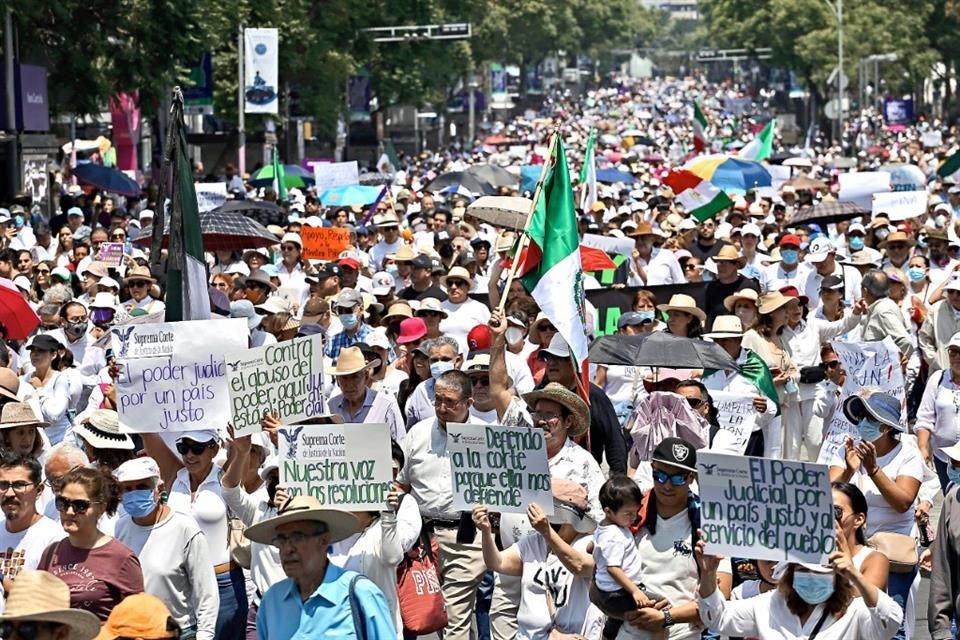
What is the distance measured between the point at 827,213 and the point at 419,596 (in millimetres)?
13395

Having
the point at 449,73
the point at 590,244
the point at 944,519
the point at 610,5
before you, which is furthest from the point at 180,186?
the point at 610,5

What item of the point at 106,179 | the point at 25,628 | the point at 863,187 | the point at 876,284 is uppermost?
the point at 25,628

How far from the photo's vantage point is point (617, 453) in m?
10.2

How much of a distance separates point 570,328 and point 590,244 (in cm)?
783

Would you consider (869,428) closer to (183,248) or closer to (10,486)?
(10,486)

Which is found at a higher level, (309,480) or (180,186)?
(180,186)

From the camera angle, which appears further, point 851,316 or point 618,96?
point 618,96

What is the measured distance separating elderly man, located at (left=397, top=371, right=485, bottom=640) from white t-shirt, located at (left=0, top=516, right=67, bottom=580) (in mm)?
1991

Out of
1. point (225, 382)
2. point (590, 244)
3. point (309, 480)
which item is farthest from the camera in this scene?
point (590, 244)

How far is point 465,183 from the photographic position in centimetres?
2953

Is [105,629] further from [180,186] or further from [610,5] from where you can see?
[610,5]

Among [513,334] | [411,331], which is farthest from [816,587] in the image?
[411,331]

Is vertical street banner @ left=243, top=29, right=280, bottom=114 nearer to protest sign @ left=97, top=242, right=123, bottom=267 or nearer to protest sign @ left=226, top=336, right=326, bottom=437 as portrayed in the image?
protest sign @ left=97, top=242, right=123, bottom=267

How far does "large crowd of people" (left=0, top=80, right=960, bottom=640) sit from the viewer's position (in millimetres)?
6812
